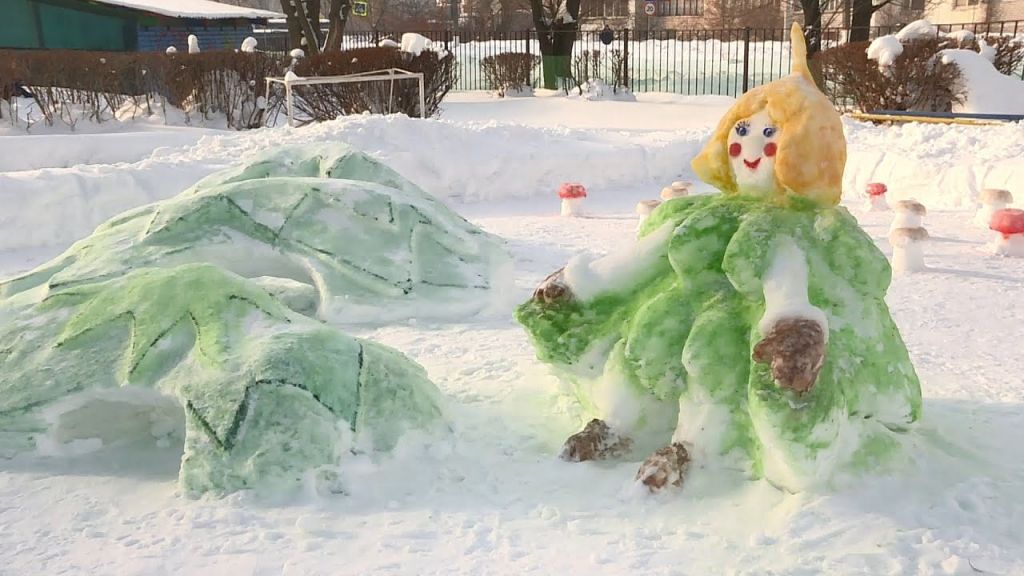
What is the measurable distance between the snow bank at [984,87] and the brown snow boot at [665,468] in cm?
981

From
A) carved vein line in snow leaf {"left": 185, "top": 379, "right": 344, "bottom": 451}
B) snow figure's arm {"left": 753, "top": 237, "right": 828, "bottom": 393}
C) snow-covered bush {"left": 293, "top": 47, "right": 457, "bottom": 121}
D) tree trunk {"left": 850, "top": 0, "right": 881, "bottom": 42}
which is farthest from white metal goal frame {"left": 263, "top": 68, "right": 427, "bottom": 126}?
tree trunk {"left": 850, "top": 0, "right": 881, "bottom": 42}

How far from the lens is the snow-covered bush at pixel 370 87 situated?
13.1 meters

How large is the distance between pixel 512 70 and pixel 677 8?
84.3ft

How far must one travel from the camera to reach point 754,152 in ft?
10.0

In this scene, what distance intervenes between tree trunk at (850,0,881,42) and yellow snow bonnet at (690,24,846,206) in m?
15.9

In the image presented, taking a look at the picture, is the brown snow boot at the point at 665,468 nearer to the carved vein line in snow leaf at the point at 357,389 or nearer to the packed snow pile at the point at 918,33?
the carved vein line in snow leaf at the point at 357,389

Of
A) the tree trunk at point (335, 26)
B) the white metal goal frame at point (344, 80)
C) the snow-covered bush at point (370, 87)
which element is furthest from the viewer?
Result: the tree trunk at point (335, 26)

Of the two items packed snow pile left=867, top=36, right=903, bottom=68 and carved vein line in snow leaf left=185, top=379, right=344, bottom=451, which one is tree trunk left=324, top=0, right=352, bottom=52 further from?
carved vein line in snow leaf left=185, top=379, right=344, bottom=451

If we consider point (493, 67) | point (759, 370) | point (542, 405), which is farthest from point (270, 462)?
point (493, 67)

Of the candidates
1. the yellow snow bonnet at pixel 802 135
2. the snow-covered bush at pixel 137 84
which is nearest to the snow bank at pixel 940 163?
the yellow snow bonnet at pixel 802 135

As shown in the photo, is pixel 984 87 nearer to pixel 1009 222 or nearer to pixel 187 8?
pixel 1009 222

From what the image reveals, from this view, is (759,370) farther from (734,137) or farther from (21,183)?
(21,183)

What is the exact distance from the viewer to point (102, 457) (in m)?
3.31

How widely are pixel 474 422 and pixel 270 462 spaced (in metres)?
0.93
